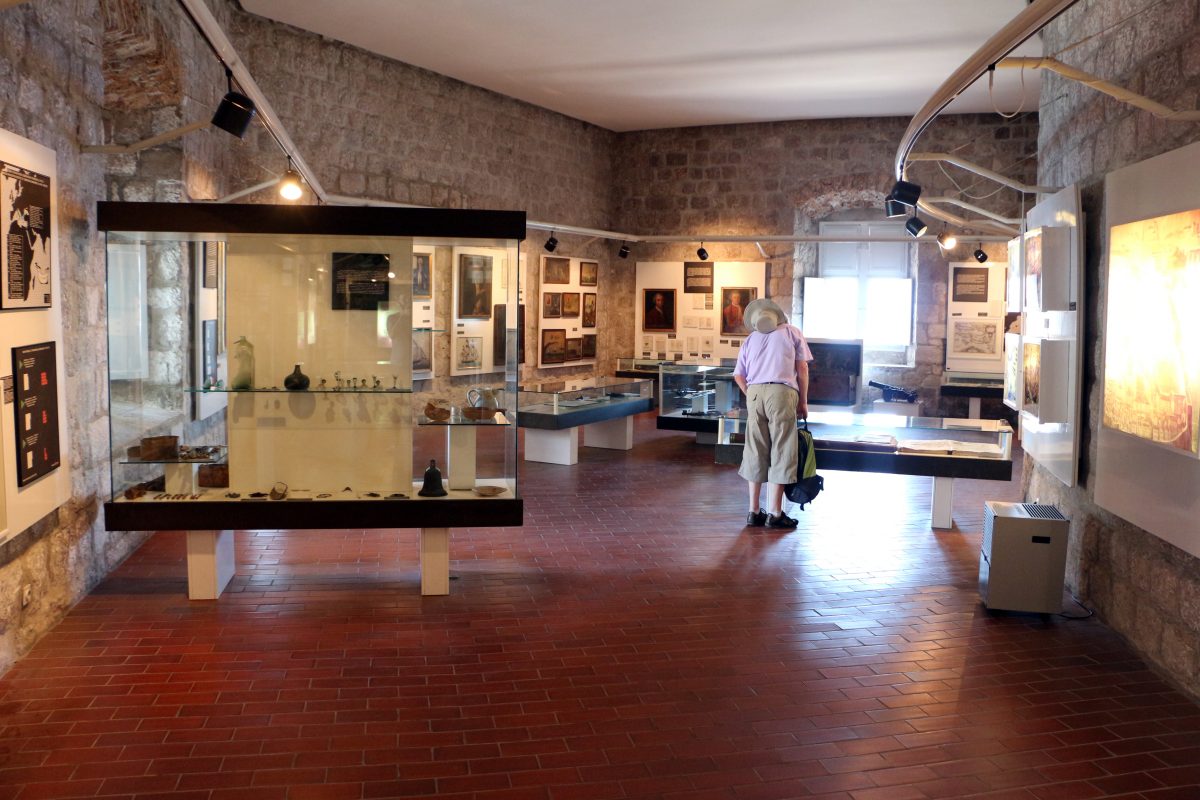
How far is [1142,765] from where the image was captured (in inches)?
165

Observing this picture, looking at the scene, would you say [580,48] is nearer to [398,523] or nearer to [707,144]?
[707,144]

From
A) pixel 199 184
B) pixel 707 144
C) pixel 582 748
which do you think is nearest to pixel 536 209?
pixel 707 144

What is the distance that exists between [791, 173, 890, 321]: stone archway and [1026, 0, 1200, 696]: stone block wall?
9.55 metres

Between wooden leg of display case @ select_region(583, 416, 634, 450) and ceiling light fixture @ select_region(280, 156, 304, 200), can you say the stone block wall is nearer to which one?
ceiling light fixture @ select_region(280, 156, 304, 200)

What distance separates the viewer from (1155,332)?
197 inches

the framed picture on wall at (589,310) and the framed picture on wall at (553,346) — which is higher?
the framed picture on wall at (589,310)

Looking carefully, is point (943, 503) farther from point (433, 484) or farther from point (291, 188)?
point (291, 188)

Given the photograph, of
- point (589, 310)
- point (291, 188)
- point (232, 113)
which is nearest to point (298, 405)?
point (232, 113)

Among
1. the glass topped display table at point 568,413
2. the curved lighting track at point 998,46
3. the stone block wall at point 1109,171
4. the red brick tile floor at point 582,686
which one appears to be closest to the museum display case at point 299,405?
the red brick tile floor at point 582,686

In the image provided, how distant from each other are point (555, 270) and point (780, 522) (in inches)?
366

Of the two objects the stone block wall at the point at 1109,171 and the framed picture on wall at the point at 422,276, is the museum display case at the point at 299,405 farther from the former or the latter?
the stone block wall at the point at 1109,171

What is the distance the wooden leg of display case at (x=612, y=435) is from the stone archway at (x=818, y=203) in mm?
6300

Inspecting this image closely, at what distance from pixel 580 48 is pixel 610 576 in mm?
7767

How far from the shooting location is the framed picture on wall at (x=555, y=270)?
1659cm
